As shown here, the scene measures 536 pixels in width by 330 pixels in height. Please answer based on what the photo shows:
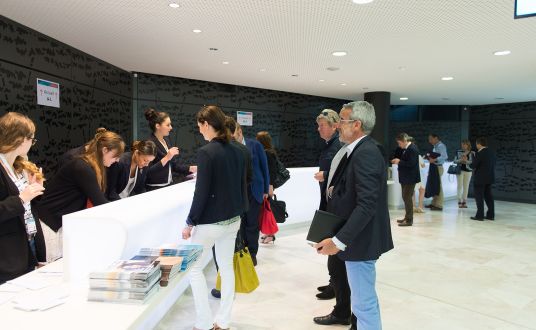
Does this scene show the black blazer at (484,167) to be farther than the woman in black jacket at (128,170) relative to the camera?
Yes

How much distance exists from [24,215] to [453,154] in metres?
12.1

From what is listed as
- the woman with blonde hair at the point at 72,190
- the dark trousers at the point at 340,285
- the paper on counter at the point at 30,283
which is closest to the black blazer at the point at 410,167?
the dark trousers at the point at 340,285

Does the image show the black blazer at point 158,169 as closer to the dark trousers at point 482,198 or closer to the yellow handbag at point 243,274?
the yellow handbag at point 243,274

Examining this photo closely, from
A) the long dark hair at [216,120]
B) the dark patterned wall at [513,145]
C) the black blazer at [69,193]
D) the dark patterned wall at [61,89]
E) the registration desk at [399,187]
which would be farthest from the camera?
the dark patterned wall at [513,145]

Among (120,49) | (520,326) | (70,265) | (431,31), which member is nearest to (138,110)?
(120,49)

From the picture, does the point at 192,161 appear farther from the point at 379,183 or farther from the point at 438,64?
the point at 379,183

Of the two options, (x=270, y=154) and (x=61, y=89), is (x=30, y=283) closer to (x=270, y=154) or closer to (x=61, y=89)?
(x=270, y=154)

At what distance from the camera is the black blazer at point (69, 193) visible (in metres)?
2.49

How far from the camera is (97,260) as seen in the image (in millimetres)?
1870

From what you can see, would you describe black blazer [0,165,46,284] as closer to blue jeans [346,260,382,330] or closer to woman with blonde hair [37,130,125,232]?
woman with blonde hair [37,130,125,232]

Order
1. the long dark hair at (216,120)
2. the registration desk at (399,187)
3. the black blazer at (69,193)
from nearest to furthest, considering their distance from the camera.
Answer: the black blazer at (69,193) → the long dark hair at (216,120) → the registration desk at (399,187)

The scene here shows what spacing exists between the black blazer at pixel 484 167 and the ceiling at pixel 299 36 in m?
1.38

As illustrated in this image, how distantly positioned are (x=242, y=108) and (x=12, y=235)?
22.3 feet

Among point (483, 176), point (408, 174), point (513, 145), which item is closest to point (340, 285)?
point (408, 174)
